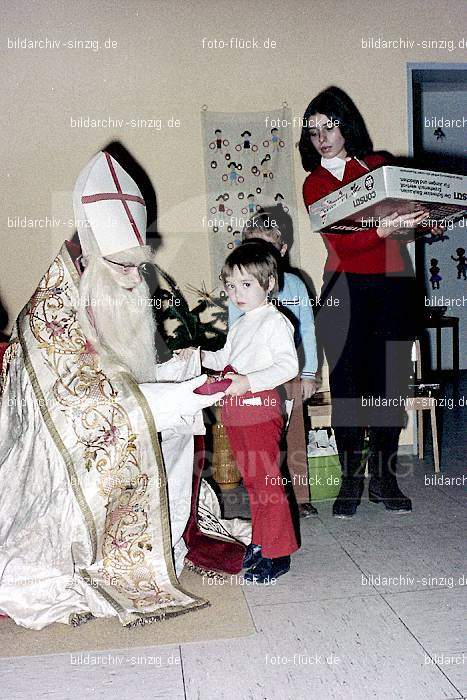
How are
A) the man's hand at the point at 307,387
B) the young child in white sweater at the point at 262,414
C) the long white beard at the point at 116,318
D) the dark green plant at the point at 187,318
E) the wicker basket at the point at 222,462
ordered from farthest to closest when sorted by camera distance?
the dark green plant at the point at 187,318 → the wicker basket at the point at 222,462 → the man's hand at the point at 307,387 → the young child in white sweater at the point at 262,414 → the long white beard at the point at 116,318

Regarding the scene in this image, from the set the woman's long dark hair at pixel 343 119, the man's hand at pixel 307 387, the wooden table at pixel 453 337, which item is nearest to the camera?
the woman's long dark hair at pixel 343 119

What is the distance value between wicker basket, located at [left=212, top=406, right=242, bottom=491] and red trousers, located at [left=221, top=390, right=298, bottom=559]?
133 cm

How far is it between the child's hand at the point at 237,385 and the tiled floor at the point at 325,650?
2.27ft

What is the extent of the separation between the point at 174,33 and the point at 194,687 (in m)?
3.66

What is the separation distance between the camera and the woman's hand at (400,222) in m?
2.82

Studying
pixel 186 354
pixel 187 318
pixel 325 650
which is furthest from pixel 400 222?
pixel 325 650

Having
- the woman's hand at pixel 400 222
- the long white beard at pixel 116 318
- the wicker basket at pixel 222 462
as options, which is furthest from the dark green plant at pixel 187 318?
the long white beard at pixel 116 318

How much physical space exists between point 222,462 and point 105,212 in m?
1.90

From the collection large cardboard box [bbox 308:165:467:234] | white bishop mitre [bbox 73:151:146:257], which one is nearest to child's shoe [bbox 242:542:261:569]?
white bishop mitre [bbox 73:151:146:257]

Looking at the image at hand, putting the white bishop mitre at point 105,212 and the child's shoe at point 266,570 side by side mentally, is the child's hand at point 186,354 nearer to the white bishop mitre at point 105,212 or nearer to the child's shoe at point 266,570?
the white bishop mitre at point 105,212

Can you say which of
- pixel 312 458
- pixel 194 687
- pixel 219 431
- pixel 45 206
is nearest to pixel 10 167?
pixel 45 206

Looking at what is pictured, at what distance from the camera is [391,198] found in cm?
260

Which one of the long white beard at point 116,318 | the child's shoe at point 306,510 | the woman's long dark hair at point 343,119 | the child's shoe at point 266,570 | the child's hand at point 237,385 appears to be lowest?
the child's shoe at point 306,510

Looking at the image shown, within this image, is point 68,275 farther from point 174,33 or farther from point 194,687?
point 174,33
